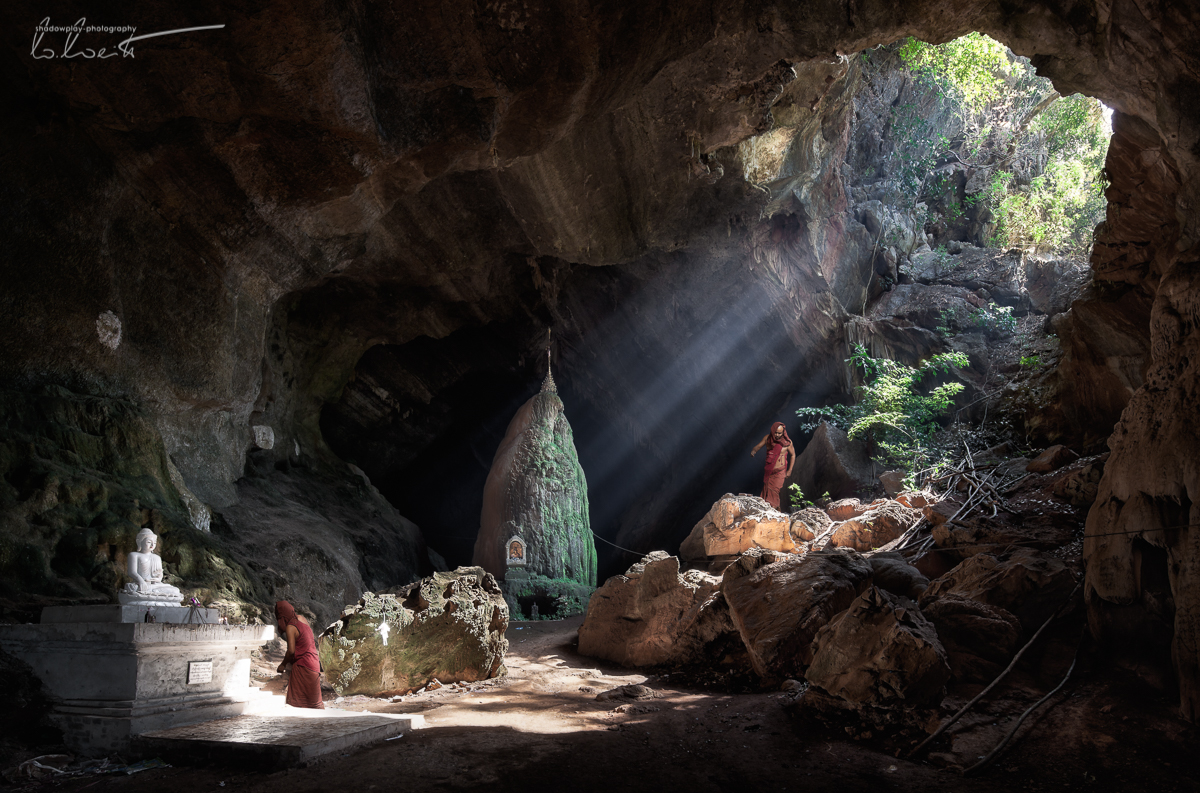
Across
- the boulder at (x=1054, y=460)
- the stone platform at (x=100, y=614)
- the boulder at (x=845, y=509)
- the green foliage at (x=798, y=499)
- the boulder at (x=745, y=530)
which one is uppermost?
the boulder at (x=1054, y=460)

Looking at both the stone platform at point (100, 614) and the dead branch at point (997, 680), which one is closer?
the dead branch at point (997, 680)

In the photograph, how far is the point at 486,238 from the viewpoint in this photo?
1098 cm

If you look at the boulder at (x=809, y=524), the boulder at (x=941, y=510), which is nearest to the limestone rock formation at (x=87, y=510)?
the boulder at (x=809, y=524)

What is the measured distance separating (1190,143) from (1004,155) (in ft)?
39.6

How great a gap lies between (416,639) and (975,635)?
198 inches

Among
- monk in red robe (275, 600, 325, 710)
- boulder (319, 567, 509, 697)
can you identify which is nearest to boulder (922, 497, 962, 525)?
boulder (319, 567, 509, 697)

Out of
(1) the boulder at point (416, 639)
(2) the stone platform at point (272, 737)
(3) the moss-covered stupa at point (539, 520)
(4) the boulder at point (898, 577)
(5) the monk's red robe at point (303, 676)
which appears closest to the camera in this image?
(2) the stone platform at point (272, 737)

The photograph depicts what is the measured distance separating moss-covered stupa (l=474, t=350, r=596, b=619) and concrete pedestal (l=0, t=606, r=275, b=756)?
25.2 ft

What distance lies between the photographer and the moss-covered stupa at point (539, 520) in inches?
471

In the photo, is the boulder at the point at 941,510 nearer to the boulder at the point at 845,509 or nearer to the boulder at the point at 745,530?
the boulder at the point at 845,509

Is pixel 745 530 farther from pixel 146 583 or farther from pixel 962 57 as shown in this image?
pixel 962 57

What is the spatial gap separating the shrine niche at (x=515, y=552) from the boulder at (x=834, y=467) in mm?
5381

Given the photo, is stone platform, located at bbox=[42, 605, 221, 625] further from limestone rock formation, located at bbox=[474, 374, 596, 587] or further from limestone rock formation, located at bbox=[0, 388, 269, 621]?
limestone rock formation, located at bbox=[474, 374, 596, 587]

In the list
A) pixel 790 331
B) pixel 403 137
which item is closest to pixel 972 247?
pixel 790 331
